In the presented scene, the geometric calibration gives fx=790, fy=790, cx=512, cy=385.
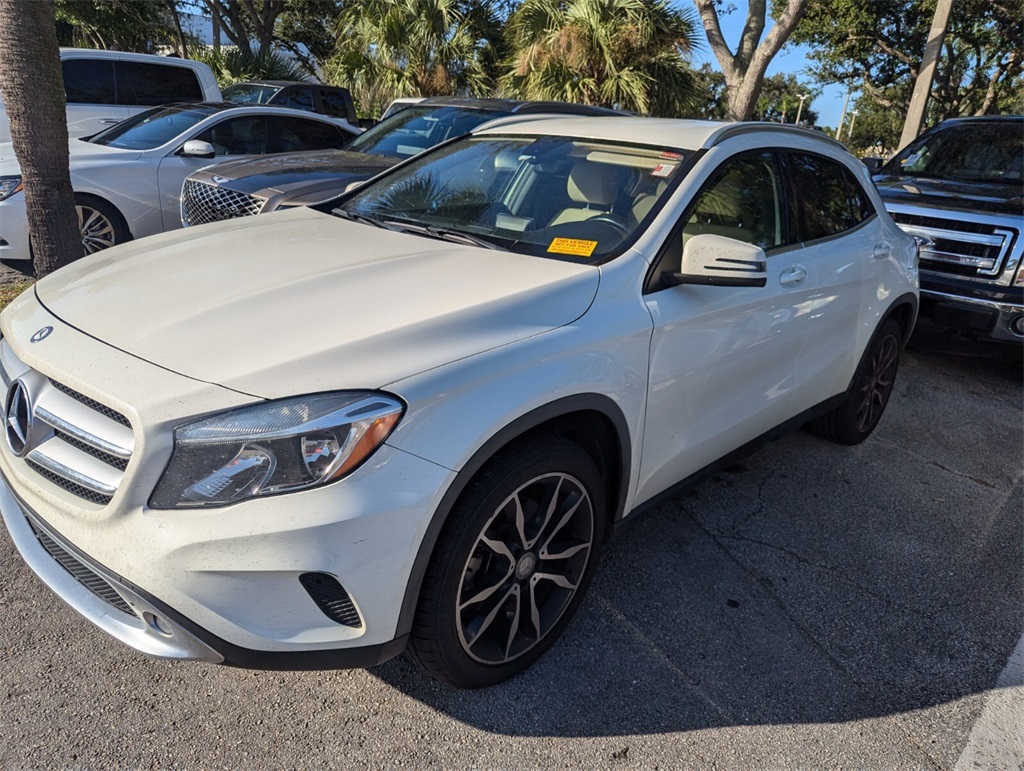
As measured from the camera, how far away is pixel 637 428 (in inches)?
105

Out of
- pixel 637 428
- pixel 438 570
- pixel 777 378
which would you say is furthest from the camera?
pixel 777 378

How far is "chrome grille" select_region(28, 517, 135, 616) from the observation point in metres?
2.05

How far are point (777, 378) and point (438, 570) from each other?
Result: 194 cm

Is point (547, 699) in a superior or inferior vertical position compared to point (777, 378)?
inferior

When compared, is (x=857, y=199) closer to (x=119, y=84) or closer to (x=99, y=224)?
(x=99, y=224)

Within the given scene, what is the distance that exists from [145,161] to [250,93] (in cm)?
641

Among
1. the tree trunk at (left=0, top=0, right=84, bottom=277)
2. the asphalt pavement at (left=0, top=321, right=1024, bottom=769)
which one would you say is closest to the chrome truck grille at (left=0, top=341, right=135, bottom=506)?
the asphalt pavement at (left=0, top=321, right=1024, bottom=769)

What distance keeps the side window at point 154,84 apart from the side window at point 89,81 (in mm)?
125

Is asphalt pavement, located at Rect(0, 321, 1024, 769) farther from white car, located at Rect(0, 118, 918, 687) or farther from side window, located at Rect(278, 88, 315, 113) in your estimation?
side window, located at Rect(278, 88, 315, 113)

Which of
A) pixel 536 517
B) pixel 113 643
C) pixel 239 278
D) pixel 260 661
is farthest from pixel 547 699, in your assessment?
pixel 239 278

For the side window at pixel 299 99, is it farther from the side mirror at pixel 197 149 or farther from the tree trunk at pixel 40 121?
the tree trunk at pixel 40 121

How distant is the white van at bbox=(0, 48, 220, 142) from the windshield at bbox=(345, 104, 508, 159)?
3697 mm

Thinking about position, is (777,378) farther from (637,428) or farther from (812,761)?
(812,761)

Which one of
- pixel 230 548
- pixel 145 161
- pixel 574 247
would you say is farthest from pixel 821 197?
pixel 145 161
